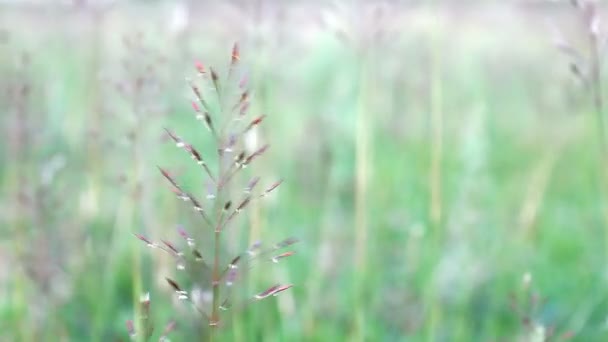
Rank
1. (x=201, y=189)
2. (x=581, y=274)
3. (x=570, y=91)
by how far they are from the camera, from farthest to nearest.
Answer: (x=201, y=189), (x=581, y=274), (x=570, y=91)

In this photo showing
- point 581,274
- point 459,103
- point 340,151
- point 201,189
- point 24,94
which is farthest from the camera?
point 459,103

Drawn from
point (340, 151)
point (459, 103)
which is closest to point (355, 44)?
point (340, 151)

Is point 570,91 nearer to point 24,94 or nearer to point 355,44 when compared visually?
point 355,44

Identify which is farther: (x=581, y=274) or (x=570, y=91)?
(x=581, y=274)

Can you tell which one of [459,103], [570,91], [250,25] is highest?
[250,25]

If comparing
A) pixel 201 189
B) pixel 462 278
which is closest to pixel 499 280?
pixel 462 278

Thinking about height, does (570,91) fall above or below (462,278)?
above

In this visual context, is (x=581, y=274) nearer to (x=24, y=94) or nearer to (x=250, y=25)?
(x=250, y=25)
